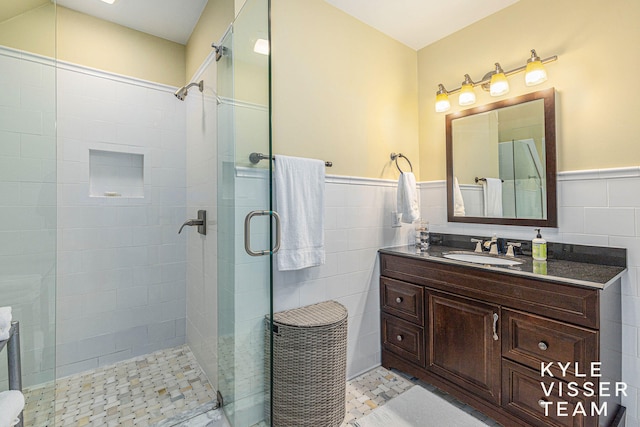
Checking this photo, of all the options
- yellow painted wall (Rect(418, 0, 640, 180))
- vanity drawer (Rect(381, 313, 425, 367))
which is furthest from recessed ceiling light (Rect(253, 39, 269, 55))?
vanity drawer (Rect(381, 313, 425, 367))

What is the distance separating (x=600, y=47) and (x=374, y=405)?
2.45 m

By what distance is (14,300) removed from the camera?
4.33ft

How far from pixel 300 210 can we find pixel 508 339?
50.9 inches

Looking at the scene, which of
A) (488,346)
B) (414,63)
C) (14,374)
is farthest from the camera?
(414,63)

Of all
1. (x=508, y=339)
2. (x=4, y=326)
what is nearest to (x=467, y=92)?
(x=508, y=339)

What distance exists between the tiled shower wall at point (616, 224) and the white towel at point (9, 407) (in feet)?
8.61

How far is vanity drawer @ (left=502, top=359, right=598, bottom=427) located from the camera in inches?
→ 48.4

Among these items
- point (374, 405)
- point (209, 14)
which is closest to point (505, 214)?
point (374, 405)

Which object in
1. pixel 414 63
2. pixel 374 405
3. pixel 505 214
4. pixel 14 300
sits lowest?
pixel 374 405

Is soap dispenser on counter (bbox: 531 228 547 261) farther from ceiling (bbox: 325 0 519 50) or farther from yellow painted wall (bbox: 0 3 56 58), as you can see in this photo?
yellow painted wall (bbox: 0 3 56 58)

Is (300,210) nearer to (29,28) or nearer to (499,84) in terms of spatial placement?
(499,84)

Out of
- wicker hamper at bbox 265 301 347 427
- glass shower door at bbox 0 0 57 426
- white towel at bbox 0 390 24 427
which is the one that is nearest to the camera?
white towel at bbox 0 390 24 427

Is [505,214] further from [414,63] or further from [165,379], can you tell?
[165,379]

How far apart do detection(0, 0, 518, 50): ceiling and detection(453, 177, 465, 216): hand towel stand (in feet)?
3.88
